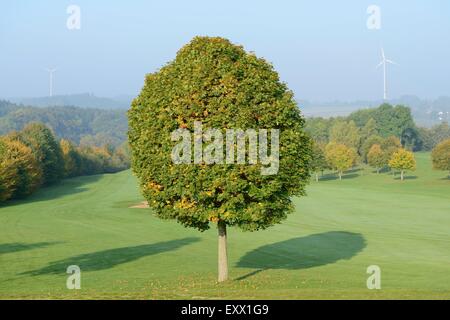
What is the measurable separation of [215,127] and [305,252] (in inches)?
999

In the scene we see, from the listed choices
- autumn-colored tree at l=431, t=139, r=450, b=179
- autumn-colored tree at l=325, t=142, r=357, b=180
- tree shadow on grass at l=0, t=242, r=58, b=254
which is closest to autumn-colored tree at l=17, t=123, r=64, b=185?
autumn-colored tree at l=325, t=142, r=357, b=180

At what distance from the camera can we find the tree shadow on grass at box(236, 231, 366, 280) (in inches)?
1860

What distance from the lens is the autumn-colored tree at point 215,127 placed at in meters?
31.8

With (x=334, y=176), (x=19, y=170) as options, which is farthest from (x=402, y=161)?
(x=19, y=170)

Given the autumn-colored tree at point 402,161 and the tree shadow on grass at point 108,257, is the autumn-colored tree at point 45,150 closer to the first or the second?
the autumn-colored tree at point 402,161

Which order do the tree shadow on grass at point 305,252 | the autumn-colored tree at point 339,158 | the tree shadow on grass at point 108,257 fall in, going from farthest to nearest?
the autumn-colored tree at point 339,158, the tree shadow on grass at point 305,252, the tree shadow on grass at point 108,257

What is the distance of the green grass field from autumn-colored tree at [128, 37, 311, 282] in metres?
3.86

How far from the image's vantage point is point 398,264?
47656mm

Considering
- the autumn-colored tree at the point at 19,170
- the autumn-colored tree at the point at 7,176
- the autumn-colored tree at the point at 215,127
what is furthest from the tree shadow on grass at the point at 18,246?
the autumn-colored tree at the point at 19,170

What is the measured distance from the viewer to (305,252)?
54.3 m

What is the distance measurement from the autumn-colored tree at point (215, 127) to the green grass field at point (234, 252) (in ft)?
12.7

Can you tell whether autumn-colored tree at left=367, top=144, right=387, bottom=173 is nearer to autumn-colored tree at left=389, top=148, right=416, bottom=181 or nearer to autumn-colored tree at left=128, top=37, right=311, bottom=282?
autumn-colored tree at left=389, top=148, right=416, bottom=181

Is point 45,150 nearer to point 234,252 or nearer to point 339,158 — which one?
point 339,158

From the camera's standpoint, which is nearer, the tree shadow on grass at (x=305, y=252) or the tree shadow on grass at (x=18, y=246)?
the tree shadow on grass at (x=305, y=252)
